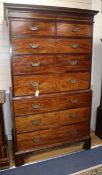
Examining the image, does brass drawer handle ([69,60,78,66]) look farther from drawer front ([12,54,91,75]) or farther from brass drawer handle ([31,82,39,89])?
brass drawer handle ([31,82,39,89])

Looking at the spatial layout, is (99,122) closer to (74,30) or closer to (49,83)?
(49,83)

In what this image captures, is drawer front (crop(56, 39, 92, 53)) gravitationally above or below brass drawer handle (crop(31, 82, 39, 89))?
above

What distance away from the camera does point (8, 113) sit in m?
2.35

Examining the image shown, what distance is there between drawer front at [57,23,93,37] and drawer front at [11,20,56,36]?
0.25 ft

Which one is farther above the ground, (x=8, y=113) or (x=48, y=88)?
(x=48, y=88)

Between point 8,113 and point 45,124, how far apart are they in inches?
25.9

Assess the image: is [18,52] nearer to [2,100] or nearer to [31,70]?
[31,70]

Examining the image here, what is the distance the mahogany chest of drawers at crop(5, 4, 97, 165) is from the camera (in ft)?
5.46

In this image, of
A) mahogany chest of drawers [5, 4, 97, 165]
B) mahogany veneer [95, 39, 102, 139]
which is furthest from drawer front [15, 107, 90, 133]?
mahogany veneer [95, 39, 102, 139]

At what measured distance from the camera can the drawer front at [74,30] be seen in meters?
1.77

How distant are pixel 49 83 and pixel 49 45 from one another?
0.40 meters

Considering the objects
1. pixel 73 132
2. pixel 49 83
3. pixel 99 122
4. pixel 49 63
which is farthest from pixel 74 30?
pixel 99 122

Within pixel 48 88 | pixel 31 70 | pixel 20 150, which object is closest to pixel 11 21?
pixel 31 70

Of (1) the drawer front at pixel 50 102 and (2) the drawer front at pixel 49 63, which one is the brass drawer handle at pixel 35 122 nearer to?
(1) the drawer front at pixel 50 102
